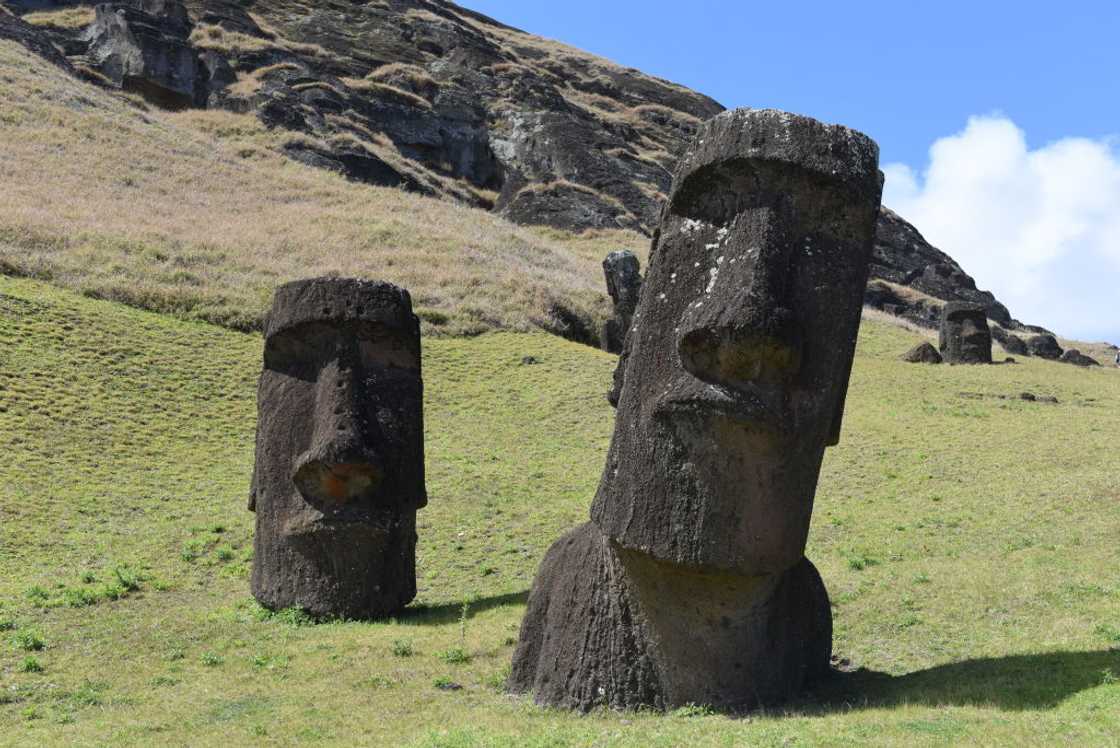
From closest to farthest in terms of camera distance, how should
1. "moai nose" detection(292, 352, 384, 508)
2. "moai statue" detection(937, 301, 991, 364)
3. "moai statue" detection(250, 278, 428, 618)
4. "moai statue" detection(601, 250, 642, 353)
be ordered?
"moai nose" detection(292, 352, 384, 508)
"moai statue" detection(250, 278, 428, 618)
"moai statue" detection(601, 250, 642, 353)
"moai statue" detection(937, 301, 991, 364)

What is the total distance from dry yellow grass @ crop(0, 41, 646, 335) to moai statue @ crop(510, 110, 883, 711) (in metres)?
21.2

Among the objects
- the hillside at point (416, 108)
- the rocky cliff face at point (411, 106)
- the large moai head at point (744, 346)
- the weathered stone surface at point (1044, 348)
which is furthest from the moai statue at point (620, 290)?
the rocky cliff face at point (411, 106)

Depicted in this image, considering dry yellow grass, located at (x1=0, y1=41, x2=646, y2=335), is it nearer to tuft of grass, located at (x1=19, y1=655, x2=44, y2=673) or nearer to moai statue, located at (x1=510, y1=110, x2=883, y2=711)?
tuft of grass, located at (x1=19, y1=655, x2=44, y2=673)

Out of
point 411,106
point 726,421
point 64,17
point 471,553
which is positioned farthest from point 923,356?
point 64,17

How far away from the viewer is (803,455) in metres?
7.78

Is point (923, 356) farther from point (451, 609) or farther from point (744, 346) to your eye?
point (744, 346)

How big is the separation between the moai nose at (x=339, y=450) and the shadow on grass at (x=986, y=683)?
5.43 m

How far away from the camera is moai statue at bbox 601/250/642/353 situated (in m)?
30.3

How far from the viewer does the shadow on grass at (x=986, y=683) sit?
721 centimetres

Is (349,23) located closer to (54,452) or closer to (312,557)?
(54,452)

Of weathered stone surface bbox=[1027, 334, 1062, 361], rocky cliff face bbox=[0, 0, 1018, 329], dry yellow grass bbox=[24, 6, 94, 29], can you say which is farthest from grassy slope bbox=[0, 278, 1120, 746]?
dry yellow grass bbox=[24, 6, 94, 29]

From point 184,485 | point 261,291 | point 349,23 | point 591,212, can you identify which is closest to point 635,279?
point 261,291

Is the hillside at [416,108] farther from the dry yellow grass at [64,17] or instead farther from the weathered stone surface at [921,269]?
the weathered stone surface at [921,269]

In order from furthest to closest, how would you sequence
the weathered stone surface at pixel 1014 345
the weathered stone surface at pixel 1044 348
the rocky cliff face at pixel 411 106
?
the rocky cliff face at pixel 411 106
the weathered stone surface at pixel 1044 348
the weathered stone surface at pixel 1014 345
